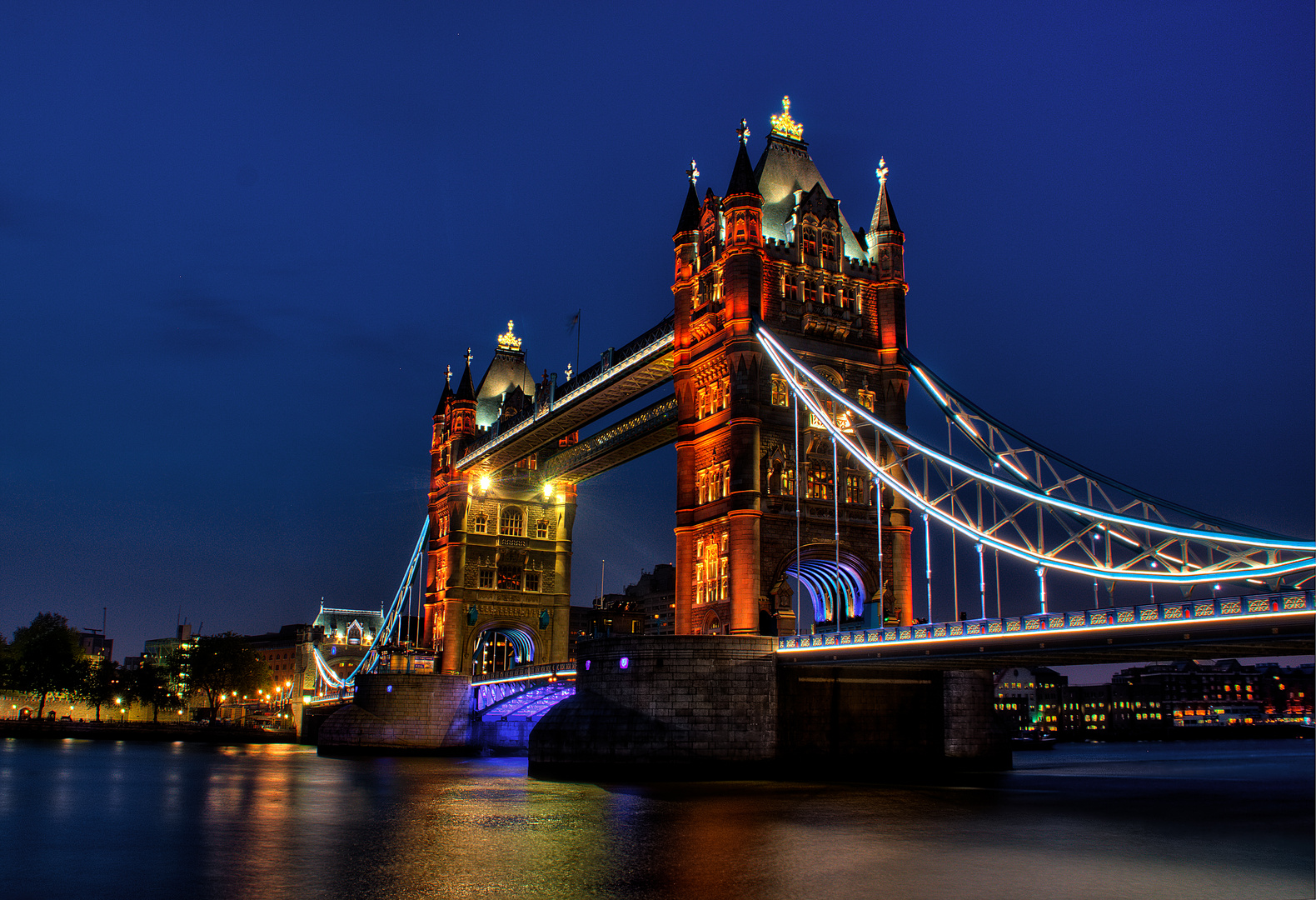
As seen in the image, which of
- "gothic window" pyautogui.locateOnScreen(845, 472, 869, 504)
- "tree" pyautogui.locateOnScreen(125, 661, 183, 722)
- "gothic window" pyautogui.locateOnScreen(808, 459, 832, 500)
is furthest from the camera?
"tree" pyautogui.locateOnScreen(125, 661, 183, 722)

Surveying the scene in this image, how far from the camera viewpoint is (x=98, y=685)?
11319 centimetres

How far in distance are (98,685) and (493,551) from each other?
205 feet

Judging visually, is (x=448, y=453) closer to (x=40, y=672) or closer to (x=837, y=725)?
(x=837, y=725)

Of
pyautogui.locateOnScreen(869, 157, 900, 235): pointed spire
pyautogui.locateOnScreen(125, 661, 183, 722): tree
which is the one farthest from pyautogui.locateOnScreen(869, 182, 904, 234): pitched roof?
pyautogui.locateOnScreen(125, 661, 183, 722): tree

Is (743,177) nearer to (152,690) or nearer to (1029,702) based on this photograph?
(152,690)

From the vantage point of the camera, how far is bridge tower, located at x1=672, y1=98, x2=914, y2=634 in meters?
42.2

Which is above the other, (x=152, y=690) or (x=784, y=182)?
(x=784, y=182)

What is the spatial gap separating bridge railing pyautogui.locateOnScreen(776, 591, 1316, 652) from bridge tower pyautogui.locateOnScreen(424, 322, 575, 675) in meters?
37.2

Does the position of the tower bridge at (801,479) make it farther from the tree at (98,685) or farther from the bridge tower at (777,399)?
the tree at (98,685)

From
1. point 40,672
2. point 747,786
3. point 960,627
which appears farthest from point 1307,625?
point 40,672

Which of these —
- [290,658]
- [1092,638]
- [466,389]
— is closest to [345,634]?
[290,658]

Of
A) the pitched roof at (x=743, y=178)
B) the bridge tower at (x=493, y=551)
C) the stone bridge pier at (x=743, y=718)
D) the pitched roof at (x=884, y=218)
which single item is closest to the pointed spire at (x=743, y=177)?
the pitched roof at (x=743, y=178)

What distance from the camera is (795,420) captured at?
3975cm

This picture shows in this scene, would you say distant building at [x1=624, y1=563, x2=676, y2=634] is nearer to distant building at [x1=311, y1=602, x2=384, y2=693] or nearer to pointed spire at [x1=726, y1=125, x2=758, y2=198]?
distant building at [x1=311, y1=602, x2=384, y2=693]
